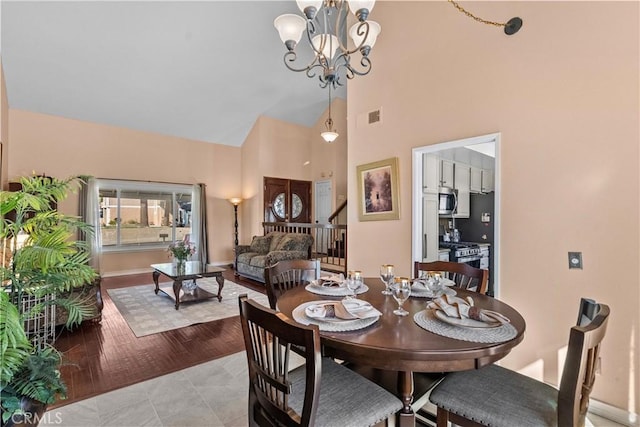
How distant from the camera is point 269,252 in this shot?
5.69m

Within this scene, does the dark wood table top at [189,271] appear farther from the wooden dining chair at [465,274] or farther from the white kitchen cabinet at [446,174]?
the white kitchen cabinet at [446,174]

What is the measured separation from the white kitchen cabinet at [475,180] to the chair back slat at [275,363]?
4.89 metres

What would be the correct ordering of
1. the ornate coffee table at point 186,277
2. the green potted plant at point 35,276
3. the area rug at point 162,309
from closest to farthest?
the green potted plant at point 35,276 → the area rug at point 162,309 → the ornate coffee table at point 186,277

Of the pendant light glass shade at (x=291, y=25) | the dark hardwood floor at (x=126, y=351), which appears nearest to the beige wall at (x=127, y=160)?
the dark hardwood floor at (x=126, y=351)

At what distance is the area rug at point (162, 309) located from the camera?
3.53 m

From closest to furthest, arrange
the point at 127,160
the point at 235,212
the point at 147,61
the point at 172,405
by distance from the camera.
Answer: the point at 172,405 → the point at 147,61 → the point at 127,160 → the point at 235,212

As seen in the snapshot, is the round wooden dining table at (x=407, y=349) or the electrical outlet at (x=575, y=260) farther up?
the electrical outlet at (x=575, y=260)

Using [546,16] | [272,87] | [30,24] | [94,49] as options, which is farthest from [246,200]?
[546,16]

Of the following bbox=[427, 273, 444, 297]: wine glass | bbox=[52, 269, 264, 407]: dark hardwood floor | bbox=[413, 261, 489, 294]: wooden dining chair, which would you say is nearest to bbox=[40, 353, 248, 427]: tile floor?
bbox=[52, 269, 264, 407]: dark hardwood floor

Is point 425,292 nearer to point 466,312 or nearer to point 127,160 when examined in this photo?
point 466,312

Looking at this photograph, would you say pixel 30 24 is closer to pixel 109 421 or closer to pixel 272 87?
pixel 272 87

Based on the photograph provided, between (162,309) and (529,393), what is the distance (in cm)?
411

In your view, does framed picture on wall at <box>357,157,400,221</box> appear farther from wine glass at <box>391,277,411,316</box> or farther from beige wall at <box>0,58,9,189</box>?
beige wall at <box>0,58,9,189</box>

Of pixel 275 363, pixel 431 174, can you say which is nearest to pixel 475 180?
pixel 431 174
